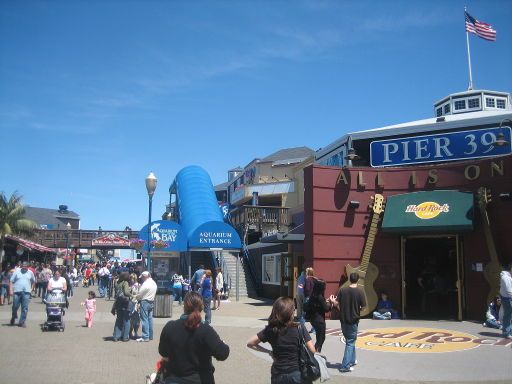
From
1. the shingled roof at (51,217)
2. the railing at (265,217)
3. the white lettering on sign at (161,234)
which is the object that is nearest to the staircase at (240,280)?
the railing at (265,217)

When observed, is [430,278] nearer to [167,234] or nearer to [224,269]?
[224,269]

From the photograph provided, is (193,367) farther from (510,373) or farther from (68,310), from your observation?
(68,310)

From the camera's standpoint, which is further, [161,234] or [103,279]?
[103,279]

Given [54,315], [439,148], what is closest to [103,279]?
[54,315]

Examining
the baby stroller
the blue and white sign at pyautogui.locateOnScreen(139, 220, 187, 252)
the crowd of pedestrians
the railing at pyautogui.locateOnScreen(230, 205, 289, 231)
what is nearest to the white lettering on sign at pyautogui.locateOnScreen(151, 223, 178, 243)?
the blue and white sign at pyautogui.locateOnScreen(139, 220, 187, 252)

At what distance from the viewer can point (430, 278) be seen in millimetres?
18109

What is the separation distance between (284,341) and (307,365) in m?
0.31

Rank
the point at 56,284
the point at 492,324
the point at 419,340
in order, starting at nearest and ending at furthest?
the point at 419,340 → the point at 492,324 → the point at 56,284

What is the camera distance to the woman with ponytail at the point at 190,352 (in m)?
4.51

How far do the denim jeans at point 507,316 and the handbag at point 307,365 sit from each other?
8627mm

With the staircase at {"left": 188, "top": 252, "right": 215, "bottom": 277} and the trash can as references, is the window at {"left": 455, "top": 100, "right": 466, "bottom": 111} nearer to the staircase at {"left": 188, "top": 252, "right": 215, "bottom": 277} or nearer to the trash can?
the staircase at {"left": 188, "top": 252, "right": 215, "bottom": 277}

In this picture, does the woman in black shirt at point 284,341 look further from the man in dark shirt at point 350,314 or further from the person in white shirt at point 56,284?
the person in white shirt at point 56,284

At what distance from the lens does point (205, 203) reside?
3138cm

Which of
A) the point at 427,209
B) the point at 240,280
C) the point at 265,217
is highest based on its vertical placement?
the point at 265,217
